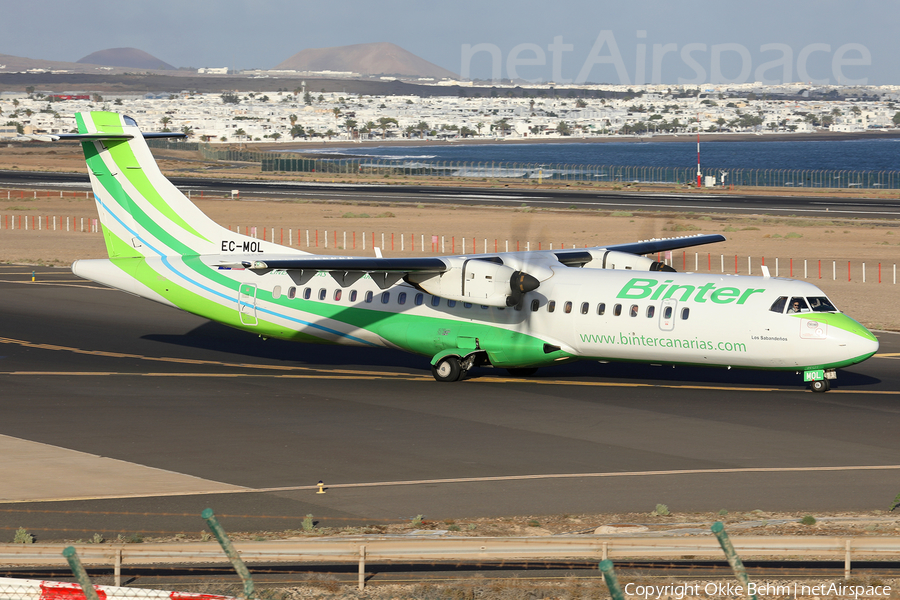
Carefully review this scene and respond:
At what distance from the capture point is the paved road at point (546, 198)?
79.7 meters

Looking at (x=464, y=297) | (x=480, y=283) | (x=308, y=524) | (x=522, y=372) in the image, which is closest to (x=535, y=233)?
(x=522, y=372)

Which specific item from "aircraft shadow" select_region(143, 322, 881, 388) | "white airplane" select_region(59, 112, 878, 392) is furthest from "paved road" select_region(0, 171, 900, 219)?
"white airplane" select_region(59, 112, 878, 392)

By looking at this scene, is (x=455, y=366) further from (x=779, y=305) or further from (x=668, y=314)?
(x=779, y=305)

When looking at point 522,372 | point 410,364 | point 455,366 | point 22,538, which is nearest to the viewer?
point 22,538

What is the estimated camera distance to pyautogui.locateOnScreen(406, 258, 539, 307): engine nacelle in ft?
86.2

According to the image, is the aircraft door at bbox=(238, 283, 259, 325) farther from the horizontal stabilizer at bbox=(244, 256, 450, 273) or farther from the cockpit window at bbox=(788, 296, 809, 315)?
the cockpit window at bbox=(788, 296, 809, 315)

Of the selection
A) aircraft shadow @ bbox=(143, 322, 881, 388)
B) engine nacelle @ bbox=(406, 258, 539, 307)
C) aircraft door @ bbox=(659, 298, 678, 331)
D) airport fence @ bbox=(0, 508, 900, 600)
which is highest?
engine nacelle @ bbox=(406, 258, 539, 307)

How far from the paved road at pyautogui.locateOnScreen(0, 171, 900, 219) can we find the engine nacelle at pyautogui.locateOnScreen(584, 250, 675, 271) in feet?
161

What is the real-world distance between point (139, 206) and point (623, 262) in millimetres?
14948

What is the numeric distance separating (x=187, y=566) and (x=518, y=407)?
1316cm

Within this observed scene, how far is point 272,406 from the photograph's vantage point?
24.9 m

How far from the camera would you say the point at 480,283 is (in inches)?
1052

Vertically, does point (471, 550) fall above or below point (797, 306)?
below

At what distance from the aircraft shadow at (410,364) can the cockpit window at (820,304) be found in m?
2.83
